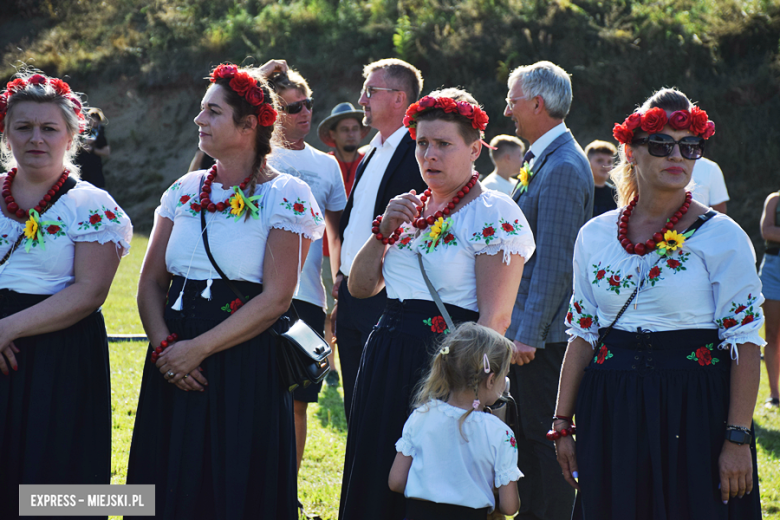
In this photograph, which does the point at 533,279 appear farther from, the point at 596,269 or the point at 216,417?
the point at 216,417

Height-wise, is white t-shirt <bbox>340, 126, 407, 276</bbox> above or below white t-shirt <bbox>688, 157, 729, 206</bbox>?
below

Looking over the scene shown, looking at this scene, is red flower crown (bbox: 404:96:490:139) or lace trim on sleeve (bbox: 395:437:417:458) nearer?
lace trim on sleeve (bbox: 395:437:417:458)

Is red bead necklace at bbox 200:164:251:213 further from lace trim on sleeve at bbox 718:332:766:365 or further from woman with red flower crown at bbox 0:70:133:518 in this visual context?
lace trim on sleeve at bbox 718:332:766:365

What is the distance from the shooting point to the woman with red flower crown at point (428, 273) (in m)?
2.92

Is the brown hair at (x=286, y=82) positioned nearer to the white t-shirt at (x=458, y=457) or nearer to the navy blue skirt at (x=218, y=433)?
the navy blue skirt at (x=218, y=433)

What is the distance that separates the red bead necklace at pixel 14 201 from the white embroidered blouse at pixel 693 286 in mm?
2290

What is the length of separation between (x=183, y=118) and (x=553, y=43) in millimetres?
11599

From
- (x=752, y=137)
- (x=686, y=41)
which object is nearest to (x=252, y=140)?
(x=752, y=137)

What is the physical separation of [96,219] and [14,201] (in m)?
0.38

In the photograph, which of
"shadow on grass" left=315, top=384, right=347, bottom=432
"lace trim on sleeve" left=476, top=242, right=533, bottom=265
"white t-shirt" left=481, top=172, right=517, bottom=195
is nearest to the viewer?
"lace trim on sleeve" left=476, top=242, right=533, bottom=265

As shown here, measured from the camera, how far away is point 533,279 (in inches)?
146

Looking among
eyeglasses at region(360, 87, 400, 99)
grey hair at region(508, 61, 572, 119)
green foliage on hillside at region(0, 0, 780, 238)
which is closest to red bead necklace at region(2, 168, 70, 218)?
eyeglasses at region(360, 87, 400, 99)

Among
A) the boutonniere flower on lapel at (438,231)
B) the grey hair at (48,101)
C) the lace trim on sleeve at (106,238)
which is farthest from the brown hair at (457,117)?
the grey hair at (48,101)

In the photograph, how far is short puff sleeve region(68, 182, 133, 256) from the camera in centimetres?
323
